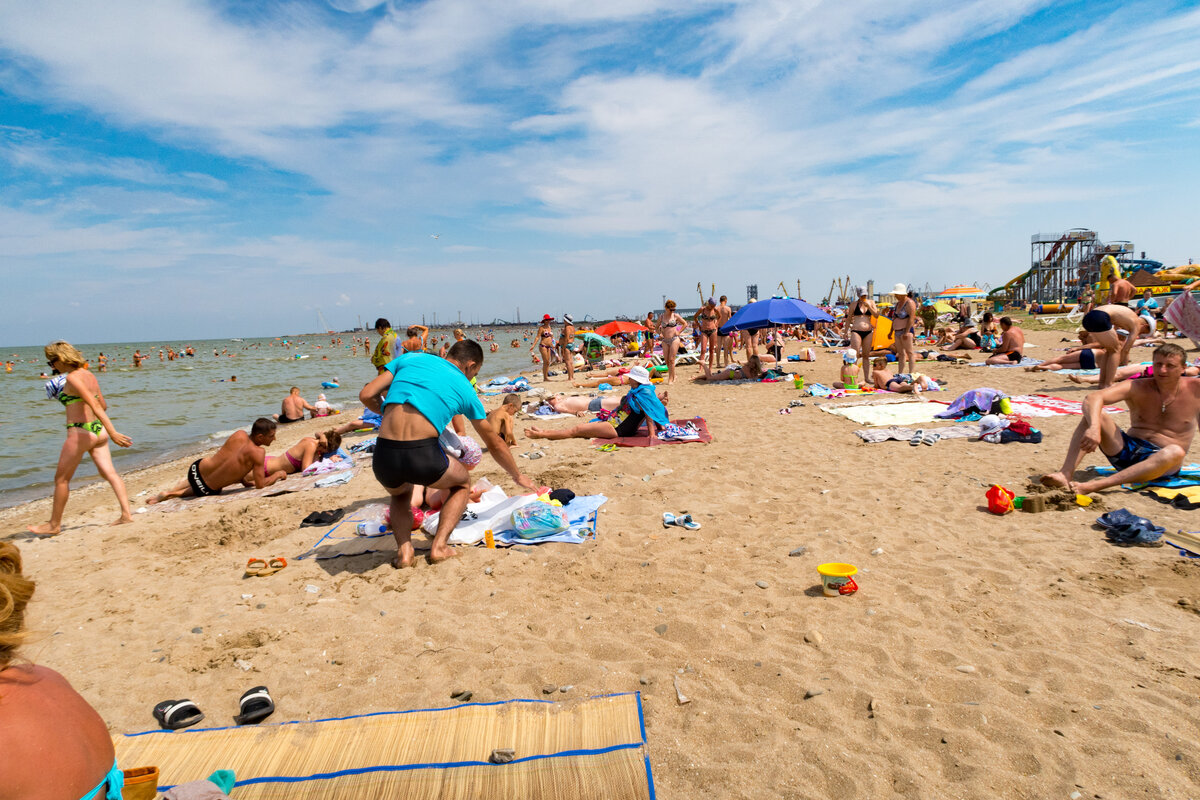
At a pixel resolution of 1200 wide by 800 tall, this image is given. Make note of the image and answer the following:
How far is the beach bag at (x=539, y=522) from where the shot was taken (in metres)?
4.44

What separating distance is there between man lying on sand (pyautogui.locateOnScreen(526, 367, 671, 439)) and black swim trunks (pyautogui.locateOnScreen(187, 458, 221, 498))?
12.9 feet

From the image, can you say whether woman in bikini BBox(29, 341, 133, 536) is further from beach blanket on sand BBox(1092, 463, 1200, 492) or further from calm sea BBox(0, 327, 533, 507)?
beach blanket on sand BBox(1092, 463, 1200, 492)

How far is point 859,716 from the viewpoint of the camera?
241 cm

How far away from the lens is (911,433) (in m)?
7.21

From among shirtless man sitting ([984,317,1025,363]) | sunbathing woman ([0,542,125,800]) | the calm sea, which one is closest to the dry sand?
sunbathing woman ([0,542,125,800])

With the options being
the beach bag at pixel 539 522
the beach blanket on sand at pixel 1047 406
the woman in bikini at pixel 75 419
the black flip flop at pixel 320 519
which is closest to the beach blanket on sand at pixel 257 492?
the woman in bikini at pixel 75 419

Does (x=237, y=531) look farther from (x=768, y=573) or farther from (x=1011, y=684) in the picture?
(x=1011, y=684)

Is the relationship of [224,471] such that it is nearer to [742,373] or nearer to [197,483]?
[197,483]

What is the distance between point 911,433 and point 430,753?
6.76 meters

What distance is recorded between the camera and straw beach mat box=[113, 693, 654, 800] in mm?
2098

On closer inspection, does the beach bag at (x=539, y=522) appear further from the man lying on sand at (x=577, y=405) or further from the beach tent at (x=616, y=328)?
the beach tent at (x=616, y=328)

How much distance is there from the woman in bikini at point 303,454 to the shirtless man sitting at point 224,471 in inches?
8.8

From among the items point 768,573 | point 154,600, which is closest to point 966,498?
point 768,573

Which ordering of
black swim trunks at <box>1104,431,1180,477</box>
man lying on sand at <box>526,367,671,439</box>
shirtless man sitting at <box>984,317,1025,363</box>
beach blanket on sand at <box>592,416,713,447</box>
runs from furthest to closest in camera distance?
A: shirtless man sitting at <box>984,317,1025,363</box> < man lying on sand at <box>526,367,671,439</box> < beach blanket on sand at <box>592,416,713,447</box> < black swim trunks at <box>1104,431,1180,477</box>
